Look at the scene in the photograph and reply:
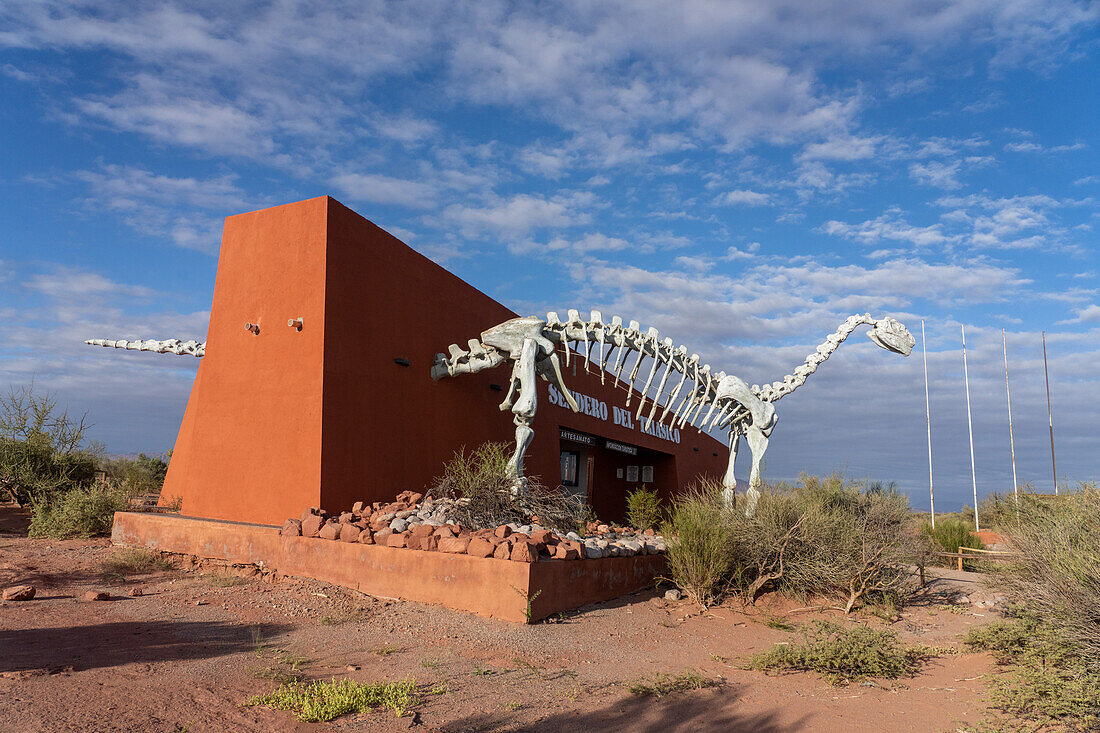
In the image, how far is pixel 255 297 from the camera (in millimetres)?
10766

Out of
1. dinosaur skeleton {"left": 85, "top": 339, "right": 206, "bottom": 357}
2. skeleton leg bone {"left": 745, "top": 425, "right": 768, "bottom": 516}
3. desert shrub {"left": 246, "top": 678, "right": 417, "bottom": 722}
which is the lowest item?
desert shrub {"left": 246, "top": 678, "right": 417, "bottom": 722}

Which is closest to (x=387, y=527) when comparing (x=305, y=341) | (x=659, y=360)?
(x=305, y=341)

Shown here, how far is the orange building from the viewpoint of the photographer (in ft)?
31.8

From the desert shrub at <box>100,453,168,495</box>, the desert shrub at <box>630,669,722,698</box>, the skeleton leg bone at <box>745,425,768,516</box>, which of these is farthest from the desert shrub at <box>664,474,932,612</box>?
the desert shrub at <box>100,453,168,495</box>

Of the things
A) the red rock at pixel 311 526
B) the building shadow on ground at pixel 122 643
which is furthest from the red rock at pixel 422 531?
the building shadow on ground at pixel 122 643

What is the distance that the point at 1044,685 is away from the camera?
5.10 m

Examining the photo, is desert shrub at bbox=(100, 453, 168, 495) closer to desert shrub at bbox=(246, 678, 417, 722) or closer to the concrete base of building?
the concrete base of building

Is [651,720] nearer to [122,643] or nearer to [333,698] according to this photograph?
[333,698]

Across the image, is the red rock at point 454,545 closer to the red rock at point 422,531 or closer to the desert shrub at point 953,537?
the red rock at point 422,531

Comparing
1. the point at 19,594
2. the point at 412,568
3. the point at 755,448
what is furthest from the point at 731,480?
the point at 19,594

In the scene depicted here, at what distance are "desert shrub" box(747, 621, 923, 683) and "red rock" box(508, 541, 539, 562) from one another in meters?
2.50

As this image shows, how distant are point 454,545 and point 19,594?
475 centimetres

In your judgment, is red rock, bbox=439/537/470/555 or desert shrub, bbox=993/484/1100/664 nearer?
desert shrub, bbox=993/484/1100/664

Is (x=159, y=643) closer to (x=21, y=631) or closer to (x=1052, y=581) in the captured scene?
(x=21, y=631)
